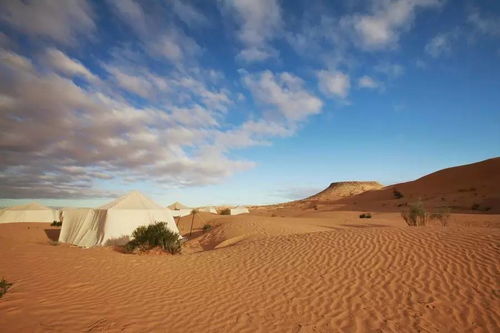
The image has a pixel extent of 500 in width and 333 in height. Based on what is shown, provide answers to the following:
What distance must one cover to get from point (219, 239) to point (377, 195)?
1498 inches

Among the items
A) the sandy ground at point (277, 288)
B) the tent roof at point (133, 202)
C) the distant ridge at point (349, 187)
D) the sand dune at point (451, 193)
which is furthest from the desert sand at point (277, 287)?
the distant ridge at point (349, 187)

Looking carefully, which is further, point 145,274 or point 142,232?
point 142,232

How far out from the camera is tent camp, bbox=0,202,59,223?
30156 millimetres

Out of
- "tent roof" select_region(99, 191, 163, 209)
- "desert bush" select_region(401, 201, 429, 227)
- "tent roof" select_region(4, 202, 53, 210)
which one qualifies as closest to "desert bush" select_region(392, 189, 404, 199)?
"desert bush" select_region(401, 201, 429, 227)

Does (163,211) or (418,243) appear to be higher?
(163,211)

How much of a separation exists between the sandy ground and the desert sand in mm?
22

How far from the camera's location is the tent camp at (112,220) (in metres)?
15.4

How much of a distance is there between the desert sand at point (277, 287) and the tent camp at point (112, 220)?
4656 mm

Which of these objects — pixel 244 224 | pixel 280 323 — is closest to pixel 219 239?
pixel 244 224

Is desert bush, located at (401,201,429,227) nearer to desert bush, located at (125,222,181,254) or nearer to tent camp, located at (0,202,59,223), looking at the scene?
desert bush, located at (125,222,181,254)

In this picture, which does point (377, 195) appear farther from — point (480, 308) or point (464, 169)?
point (480, 308)

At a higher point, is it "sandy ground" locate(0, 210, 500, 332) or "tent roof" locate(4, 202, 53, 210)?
"tent roof" locate(4, 202, 53, 210)

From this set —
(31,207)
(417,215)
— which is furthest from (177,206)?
(417,215)

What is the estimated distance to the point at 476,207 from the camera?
27.3 meters
